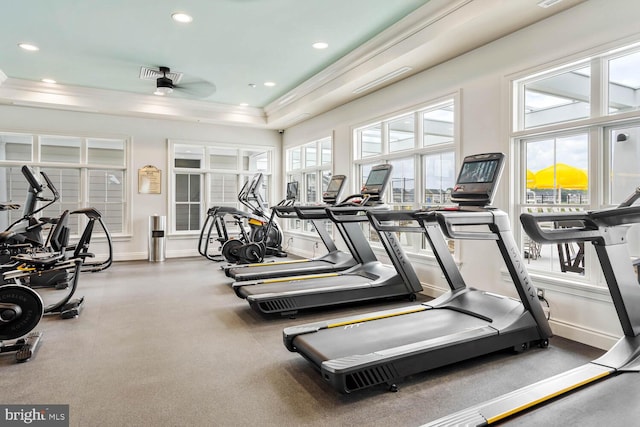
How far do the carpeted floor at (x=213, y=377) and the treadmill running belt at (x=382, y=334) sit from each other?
0.23 m

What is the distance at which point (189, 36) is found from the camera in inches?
192

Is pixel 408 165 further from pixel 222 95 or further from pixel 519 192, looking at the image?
pixel 222 95

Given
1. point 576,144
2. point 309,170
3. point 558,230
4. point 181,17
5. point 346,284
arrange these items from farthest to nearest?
point 309,170 < point 346,284 < point 181,17 < point 576,144 < point 558,230

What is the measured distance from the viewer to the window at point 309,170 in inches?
314

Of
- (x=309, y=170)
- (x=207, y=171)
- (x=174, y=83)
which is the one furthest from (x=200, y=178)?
(x=174, y=83)

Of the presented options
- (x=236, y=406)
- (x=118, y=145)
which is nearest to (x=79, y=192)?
(x=118, y=145)

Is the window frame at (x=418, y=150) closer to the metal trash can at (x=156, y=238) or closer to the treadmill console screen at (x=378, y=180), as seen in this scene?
the treadmill console screen at (x=378, y=180)

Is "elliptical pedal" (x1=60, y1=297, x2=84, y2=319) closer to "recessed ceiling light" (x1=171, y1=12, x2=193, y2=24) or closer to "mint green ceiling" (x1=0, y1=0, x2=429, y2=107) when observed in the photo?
"mint green ceiling" (x1=0, y1=0, x2=429, y2=107)

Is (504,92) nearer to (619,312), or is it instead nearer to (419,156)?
(419,156)

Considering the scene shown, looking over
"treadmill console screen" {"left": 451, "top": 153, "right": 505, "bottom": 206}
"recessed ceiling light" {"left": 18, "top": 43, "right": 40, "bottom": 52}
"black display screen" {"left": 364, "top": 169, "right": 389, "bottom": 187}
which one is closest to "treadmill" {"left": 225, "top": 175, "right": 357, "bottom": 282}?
"black display screen" {"left": 364, "top": 169, "right": 389, "bottom": 187}

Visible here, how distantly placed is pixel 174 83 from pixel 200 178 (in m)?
2.84

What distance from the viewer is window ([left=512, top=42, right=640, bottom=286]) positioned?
3254 millimetres

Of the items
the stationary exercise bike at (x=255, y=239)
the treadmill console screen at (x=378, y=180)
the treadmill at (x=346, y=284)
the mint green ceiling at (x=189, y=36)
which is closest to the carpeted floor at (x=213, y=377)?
the treadmill at (x=346, y=284)

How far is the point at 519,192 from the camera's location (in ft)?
13.4
